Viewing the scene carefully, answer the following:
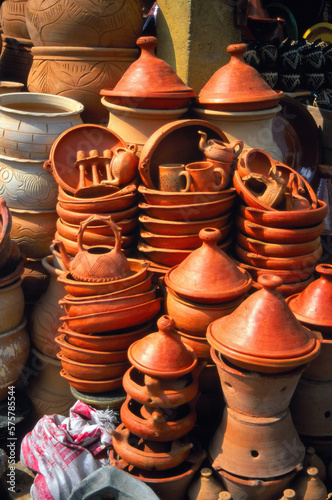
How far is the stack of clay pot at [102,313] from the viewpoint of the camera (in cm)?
302

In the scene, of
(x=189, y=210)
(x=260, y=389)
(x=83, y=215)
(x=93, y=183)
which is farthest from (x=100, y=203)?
(x=260, y=389)

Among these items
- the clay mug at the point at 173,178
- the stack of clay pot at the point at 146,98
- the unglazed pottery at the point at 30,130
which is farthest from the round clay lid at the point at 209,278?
the unglazed pottery at the point at 30,130

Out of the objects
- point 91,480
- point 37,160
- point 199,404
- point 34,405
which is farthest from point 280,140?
point 91,480

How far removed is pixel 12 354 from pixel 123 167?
1495mm

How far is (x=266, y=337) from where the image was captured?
248 cm

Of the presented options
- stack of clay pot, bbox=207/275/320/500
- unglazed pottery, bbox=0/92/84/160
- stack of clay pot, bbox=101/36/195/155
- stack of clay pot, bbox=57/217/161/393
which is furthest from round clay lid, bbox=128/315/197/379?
unglazed pottery, bbox=0/92/84/160

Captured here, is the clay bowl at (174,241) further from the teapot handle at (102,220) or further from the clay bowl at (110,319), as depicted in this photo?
the clay bowl at (110,319)

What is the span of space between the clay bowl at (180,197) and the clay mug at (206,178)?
70 mm

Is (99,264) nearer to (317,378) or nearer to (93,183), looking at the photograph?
(93,183)

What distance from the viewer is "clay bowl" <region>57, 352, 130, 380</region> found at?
10.2 feet

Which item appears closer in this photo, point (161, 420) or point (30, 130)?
point (161, 420)

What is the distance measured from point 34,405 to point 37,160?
5.90ft

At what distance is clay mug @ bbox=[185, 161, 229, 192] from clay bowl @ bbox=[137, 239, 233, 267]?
391 mm

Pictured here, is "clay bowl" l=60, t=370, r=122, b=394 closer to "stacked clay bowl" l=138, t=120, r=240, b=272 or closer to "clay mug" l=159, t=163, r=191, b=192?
"stacked clay bowl" l=138, t=120, r=240, b=272
